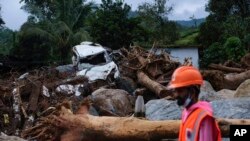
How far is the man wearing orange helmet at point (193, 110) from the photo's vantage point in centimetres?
344

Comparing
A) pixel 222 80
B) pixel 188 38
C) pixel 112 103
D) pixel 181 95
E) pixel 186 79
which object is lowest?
pixel 112 103

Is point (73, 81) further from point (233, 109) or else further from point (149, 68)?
point (233, 109)

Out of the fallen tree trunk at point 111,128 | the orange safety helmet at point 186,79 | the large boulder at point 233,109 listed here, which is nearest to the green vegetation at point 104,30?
the large boulder at point 233,109

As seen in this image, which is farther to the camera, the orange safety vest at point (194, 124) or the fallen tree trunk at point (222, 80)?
the fallen tree trunk at point (222, 80)

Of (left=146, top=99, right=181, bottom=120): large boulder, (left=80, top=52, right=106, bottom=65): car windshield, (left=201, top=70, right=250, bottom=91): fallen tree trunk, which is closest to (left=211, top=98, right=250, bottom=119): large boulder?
(left=146, top=99, right=181, bottom=120): large boulder

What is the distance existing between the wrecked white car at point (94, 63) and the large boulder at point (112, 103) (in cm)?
328

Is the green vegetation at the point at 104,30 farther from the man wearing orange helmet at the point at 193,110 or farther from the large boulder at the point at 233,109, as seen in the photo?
the man wearing orange helmet at the point at 193,110

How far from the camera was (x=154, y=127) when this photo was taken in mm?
6336

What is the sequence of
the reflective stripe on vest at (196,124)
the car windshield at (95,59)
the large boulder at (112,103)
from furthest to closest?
the car windshield at (95,59) → the large boulder at (112,103) → the reflective stripe on vest at (196,124)

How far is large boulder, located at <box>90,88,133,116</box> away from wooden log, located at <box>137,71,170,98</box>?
2.57 feet

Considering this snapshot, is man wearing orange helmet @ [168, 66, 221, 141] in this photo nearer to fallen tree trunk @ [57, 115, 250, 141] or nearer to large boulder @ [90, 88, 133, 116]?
fallen tree trunk @ [57, 115, 250, 141]

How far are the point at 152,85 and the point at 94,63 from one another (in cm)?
466

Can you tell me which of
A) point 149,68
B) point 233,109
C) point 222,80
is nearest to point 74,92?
point 149,68

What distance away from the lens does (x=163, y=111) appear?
845 cm
